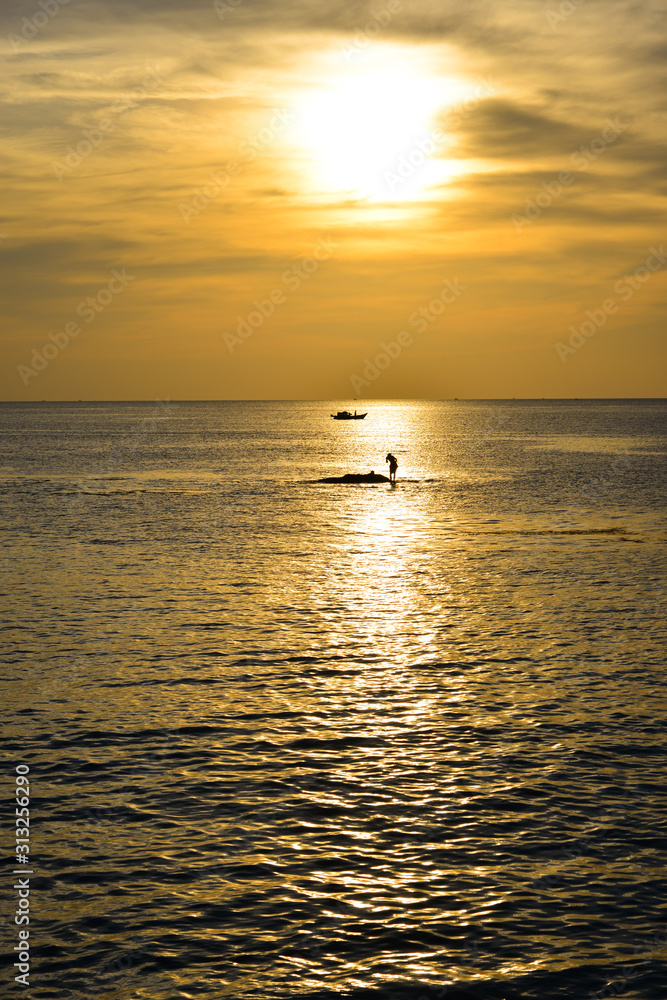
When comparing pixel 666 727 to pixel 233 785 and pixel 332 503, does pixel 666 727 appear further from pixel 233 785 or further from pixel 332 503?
pixel 332 503

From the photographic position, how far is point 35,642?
97.5 ft

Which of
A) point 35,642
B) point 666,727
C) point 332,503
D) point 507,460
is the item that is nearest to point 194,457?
point 507,460

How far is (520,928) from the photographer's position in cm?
1346

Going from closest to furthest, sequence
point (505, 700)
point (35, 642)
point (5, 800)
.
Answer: point (5, 800)
point (505, 700)
point (35, 642)

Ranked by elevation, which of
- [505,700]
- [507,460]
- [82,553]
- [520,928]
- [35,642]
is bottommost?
[520,928]

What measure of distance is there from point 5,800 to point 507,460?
11705 cm

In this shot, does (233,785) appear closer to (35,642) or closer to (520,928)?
(520,928)

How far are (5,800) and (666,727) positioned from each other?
47.9ft

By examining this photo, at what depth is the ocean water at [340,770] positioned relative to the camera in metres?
12.9

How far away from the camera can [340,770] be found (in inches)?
758

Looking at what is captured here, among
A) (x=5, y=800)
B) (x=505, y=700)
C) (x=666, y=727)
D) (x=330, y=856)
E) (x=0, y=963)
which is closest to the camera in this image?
(x=0, y=963)

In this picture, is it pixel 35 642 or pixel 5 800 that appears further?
pixel 35 642

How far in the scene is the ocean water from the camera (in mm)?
12898

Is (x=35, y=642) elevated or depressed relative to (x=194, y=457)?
depressed
